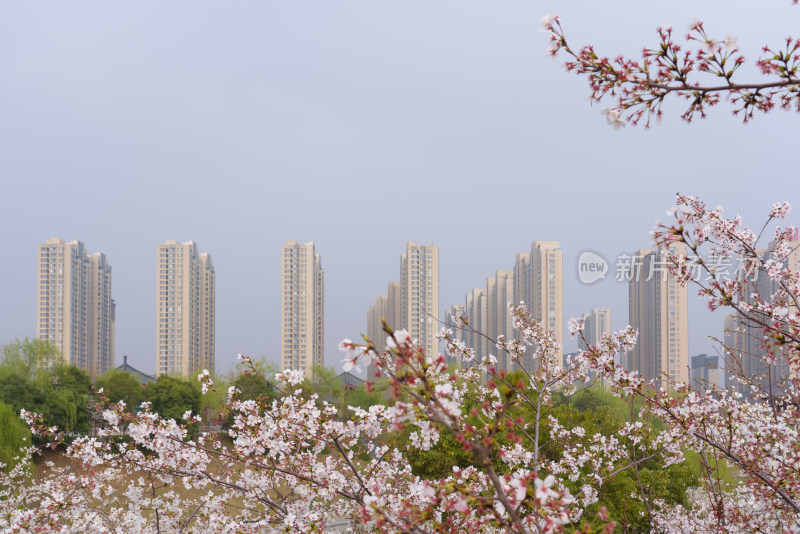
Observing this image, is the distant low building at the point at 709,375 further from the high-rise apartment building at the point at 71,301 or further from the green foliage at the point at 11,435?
the high-rise apartment building at the point at 71,301

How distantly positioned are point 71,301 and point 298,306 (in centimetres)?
1848

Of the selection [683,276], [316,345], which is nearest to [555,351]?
[683,276]

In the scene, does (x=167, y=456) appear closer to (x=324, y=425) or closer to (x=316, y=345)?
(x=324, y=425)

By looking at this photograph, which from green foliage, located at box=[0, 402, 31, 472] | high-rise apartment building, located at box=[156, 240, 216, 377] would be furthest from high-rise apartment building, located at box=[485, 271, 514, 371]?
green foliage, located at box=[0, 402, 31, 472]

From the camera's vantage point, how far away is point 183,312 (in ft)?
169

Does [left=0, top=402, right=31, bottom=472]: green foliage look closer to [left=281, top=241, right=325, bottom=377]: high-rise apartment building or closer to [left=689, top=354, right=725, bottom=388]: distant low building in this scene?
[left=689, top=354, right=725, bottom=388]: distant low building

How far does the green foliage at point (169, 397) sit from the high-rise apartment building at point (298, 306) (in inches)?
740

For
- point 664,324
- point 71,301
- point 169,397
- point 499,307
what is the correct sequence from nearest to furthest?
point 169,397
point 664,324
point 71,301
point 499,307

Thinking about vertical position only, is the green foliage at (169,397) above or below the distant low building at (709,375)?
below

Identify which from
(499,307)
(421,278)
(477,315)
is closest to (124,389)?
(421,278)

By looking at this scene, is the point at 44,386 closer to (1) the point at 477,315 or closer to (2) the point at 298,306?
(2) the point at 298,306

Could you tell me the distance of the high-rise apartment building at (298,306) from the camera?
50.7 m

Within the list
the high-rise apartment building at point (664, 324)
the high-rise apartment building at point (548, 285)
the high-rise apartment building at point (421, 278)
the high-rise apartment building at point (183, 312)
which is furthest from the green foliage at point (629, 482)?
the high-rise apartment building at point (183, 312)

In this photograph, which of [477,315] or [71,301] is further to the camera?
[477,315]
